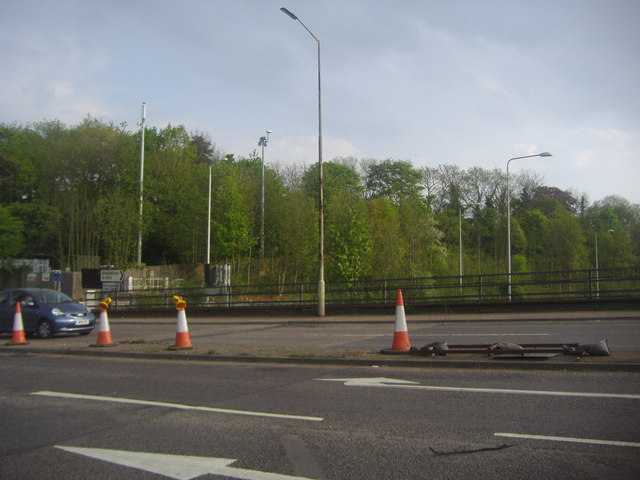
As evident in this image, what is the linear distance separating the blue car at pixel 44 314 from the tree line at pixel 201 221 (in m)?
23.9

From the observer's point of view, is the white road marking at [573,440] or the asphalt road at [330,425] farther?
the white road marking at [573,440]

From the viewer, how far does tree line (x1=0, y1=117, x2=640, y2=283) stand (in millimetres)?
44531

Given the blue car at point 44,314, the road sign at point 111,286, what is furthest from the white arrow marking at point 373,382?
the road sign at point 111,286

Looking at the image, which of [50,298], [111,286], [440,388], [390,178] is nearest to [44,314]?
[50,298]

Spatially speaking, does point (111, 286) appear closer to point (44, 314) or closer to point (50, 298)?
point (50, 298)

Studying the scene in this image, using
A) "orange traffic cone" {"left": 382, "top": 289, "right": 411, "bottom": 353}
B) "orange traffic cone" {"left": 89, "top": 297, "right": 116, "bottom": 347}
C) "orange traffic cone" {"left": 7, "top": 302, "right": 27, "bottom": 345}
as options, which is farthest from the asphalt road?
"orange traffic cone" {"left": 7, "top": 302, "right": 27, "bottom": 345}

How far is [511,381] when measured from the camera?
25.1 ft

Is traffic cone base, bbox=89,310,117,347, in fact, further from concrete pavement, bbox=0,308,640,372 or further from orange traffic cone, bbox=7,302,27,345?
orange traffic cone, bbox=7,302,27,345

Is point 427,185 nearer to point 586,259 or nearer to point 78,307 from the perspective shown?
point 586,259

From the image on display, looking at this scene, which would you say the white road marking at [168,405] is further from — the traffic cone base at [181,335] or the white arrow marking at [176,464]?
the traffic cone base at [181,335]

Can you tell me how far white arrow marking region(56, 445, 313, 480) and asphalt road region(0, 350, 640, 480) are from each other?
0.02m

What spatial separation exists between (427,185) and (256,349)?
200ft

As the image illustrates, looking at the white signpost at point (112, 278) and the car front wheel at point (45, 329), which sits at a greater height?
the white signpost at point (112, 278)

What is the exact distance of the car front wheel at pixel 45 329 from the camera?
56.1 ft
